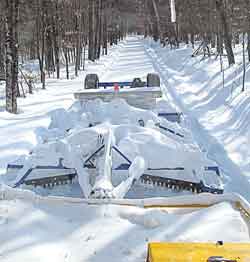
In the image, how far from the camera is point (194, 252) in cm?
272

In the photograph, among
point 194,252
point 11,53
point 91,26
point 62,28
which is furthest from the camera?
point 91,26

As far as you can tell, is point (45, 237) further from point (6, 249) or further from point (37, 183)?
point (37, 183)

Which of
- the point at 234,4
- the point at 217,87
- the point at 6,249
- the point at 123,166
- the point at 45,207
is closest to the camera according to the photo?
the point at 6,249

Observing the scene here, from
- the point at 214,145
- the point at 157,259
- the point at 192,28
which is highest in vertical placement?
the point at 192,28

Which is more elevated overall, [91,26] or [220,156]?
[91,26]

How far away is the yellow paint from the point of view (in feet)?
8.61

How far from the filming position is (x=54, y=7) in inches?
890

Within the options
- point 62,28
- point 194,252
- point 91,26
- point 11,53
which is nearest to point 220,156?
point 194,252

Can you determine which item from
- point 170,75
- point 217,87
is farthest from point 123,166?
point 170,75

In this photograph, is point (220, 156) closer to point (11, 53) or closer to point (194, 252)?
point (194, 252)

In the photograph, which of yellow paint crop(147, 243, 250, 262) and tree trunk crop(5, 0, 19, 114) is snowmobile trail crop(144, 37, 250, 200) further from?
tree trunk crop(5, 0, 19, 114)

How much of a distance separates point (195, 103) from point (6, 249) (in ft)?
33.7

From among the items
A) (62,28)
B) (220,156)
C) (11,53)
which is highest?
(62,28)

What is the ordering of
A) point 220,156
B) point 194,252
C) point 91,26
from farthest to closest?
1. point 91,26
2. point 220,156
3. point 194,252
